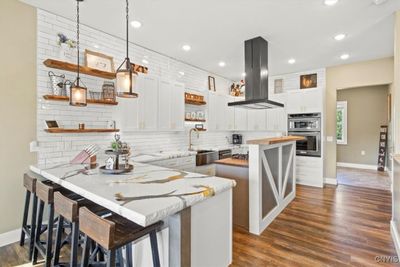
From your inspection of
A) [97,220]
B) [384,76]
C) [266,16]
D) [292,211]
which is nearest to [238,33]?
[266,16]

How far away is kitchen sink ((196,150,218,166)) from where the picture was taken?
436 centimetres

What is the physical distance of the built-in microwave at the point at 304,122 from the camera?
5.04 m

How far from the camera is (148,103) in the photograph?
3740 millimetres

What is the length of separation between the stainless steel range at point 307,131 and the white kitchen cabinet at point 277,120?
16 centimetres

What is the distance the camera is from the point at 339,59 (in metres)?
4.70

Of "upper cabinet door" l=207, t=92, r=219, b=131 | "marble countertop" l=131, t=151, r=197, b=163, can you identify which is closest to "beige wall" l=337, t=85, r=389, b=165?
"upper cabinet door" l=207, t=92, r=219, b=131

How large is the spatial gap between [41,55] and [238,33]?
288 centimetres

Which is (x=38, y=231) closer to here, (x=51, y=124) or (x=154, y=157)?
(x=51, y=124)

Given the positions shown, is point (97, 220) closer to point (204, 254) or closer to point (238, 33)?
point (204, 254)

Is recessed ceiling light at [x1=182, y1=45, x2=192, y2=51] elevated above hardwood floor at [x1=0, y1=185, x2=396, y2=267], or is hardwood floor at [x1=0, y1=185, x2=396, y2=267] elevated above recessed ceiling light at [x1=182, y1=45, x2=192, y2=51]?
recessed ceiling light at [x1=182, y1=45, x2=192, y2=51]

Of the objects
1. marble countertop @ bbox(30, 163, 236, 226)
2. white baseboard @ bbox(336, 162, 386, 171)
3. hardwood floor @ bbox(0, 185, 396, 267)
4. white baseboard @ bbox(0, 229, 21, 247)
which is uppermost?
marble countertop @ bbox(30, 163, 236, 226)

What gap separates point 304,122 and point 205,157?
8.83ft

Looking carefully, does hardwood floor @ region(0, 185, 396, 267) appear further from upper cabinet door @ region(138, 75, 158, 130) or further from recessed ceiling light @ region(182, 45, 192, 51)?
recessed ceiling light @ region(182, 45, 192, 51)

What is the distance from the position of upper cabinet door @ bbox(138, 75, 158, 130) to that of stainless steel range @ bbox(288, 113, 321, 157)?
139 inches
